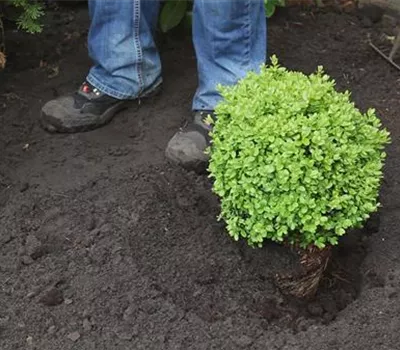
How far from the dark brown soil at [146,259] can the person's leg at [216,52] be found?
0.31 feet

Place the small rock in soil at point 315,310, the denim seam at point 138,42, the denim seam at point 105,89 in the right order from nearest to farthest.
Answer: the small rock in soil at point 315,310, the denim seam at point 138,42, the denim seam at point 105,89

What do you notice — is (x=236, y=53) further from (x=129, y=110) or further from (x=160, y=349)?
(x=160, y=349)

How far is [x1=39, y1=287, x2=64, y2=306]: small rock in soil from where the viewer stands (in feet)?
8.14

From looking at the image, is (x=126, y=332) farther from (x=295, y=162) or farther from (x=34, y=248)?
(x=295, y=162)

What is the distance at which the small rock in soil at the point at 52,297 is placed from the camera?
2482 mm

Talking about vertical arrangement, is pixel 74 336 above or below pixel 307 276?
below

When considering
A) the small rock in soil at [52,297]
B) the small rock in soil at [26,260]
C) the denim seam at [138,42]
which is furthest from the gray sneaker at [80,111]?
the small rock in soil at [52,297]

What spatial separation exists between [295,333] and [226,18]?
1143 mm

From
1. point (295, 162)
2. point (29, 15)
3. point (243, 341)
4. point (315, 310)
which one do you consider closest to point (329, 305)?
point (315, 310)

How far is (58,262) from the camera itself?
103 inches

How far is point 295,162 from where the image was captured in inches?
86.7

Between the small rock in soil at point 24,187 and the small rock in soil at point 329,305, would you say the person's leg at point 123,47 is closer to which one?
the small rock in soil at point 24,187

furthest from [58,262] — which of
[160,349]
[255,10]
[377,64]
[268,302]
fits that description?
[377,64]

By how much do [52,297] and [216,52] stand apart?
1.08 meters
